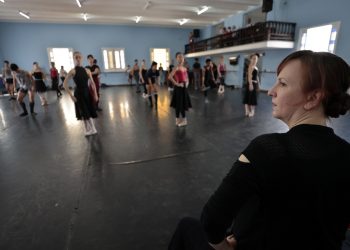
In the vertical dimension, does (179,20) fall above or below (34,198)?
above

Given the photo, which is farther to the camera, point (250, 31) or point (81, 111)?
point (250, 31)

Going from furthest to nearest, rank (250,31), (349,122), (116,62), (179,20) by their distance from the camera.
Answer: (116,62), (179,20), (250,31), (349,122)

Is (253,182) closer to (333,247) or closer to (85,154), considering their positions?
(333,247)

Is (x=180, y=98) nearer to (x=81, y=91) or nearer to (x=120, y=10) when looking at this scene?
(x=81, y=91)

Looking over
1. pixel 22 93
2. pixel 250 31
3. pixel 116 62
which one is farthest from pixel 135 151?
pixel 116 62

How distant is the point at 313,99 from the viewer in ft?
1.98

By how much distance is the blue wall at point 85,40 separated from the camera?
13.5m

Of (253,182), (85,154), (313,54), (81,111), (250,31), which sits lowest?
(85,154)

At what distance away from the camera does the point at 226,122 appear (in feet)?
16.1

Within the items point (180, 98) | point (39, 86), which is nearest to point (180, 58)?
point (180, 98)

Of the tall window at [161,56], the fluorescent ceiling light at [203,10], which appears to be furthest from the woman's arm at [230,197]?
the tall window at [161,56]

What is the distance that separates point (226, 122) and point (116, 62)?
1304 centimetres

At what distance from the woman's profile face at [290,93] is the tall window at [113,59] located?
1627cm

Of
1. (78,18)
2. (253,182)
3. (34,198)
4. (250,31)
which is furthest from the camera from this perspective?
(78,18)
